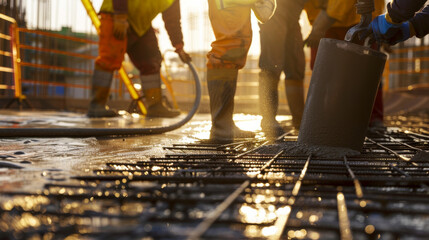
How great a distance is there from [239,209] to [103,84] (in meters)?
3.63

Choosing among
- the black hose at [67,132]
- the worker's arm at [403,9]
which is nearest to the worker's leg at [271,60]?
the black hose at [67,132]

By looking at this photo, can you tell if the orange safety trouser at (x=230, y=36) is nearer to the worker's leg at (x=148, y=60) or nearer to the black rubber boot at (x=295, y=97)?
the black rubber boot at (x=295, y=97)

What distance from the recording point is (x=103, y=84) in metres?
4.28

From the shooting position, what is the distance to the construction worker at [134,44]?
13.2 feet

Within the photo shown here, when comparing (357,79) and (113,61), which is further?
(113,61)

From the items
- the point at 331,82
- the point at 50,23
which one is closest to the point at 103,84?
the point at 331,82

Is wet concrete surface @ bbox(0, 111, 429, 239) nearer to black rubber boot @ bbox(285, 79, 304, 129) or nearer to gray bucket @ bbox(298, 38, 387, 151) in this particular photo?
gray bucket @ bbox(298, 38, 387, 151)

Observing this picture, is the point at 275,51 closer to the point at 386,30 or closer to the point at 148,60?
the point at 386,30

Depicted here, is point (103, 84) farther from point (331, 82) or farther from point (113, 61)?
point (331, 82)

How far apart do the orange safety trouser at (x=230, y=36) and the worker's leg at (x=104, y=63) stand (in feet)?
6.41

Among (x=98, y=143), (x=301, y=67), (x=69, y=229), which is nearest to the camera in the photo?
(x=69, y=229)

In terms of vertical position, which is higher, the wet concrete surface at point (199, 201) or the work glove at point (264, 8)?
the work glove at point (264, 8)

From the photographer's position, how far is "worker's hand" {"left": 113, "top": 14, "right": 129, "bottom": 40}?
13.0 ft

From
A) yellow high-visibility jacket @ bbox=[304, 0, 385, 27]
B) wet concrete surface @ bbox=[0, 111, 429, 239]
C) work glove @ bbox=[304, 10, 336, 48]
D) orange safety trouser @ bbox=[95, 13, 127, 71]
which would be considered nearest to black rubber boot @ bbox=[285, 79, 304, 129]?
work glove @ bbox=[304, 10, 336, 48]
